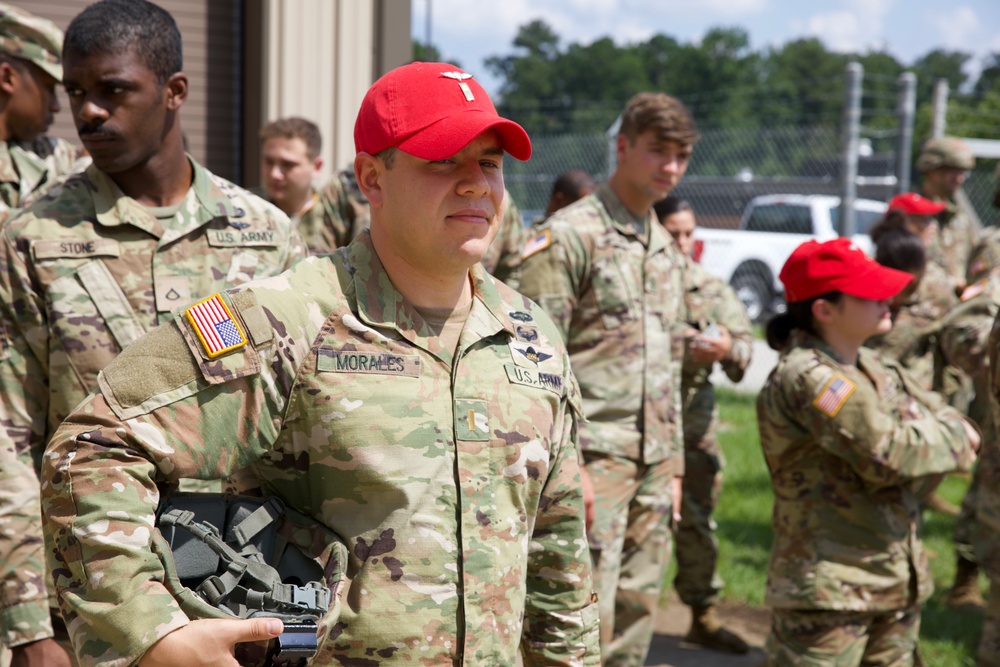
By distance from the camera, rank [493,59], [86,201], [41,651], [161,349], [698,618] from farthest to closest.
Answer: [493,59] → [698,618] → [86,201] → [41,651] → [161,349]

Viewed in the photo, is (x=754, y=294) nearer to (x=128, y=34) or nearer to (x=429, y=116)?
(x=128, y=34)

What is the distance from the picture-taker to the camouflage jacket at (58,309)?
103 inches

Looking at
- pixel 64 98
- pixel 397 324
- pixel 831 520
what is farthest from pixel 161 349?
pixel 64 98

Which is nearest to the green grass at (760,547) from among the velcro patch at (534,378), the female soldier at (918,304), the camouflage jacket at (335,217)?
the female soldier at (918,304)

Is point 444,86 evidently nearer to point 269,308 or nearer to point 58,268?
point 269,308

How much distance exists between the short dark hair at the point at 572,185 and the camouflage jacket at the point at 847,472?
318 cm

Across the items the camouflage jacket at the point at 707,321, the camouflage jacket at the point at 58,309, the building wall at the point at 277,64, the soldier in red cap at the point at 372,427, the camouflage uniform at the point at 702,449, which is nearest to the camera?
the soldier in red cap at the point at 372,427

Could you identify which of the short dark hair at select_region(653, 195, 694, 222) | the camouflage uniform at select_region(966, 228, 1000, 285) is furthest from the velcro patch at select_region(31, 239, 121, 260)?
the camouflage uniform at select_region(966, 228, 1000, 285)

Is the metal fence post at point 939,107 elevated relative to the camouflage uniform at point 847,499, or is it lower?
elevated

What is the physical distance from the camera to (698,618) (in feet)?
17.8

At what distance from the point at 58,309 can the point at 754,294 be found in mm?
14372

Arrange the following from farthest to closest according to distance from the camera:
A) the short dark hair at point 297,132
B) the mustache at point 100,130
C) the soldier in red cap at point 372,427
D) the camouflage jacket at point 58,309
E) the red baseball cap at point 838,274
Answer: the short dark hair at point 297,132, the red baseball cap at point 838,274, the mustache at point 100,130, the camouflage jacket at point 58,309, the soldier in red cap at point 372,427

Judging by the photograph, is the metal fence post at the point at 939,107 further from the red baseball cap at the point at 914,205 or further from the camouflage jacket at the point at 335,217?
the camouflage jacket at the point at 335,217

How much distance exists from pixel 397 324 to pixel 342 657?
0.62 m
